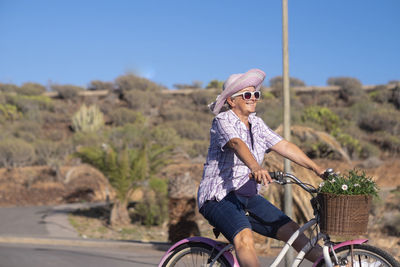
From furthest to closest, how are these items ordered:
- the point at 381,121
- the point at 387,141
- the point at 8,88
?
the point at 8,88 < the point at 381,121 < the point at 387,141

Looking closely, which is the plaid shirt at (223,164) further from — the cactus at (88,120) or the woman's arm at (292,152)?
the cactus at (88,120)

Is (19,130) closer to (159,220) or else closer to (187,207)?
(159,220)

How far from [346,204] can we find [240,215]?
2.61 feet

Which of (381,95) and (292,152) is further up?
(381,95)

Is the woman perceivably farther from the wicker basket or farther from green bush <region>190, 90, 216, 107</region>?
green bush <region>190, 90, 216, 107</region>

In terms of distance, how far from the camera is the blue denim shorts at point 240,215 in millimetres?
3805

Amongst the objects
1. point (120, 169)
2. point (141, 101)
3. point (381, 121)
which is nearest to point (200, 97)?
point (141, 101)

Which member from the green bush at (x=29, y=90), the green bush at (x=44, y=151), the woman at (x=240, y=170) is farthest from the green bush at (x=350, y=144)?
the green bush at (x=29, y=90)

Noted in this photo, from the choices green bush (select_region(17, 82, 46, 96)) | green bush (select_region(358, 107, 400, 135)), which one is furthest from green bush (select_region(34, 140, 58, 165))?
green bush (select_region(17, 82, 46, 96))

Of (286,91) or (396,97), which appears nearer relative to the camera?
(286,91)

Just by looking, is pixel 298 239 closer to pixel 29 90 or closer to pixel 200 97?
pixel 200 97

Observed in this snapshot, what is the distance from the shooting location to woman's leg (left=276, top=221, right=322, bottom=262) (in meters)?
3.89

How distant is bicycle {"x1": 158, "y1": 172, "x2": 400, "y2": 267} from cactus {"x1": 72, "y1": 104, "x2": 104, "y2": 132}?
129 ft

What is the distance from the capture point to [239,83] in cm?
410
